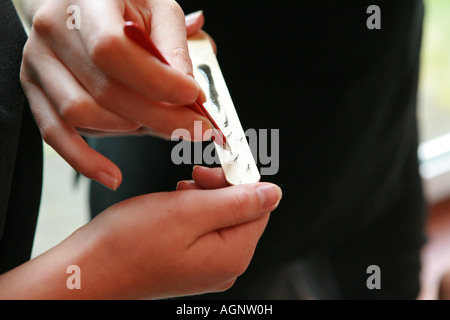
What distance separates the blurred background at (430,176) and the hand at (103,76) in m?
0.65

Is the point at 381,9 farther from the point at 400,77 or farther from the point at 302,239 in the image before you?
the point at 302,239

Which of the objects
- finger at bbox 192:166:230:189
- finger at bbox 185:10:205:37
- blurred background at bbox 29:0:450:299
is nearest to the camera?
finger at bbox 192:166:230:189

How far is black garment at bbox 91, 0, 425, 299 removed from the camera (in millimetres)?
566

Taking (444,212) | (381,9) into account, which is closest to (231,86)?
(381,9)

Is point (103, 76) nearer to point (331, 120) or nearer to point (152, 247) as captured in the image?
point (152, 247)

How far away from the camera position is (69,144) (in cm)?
39

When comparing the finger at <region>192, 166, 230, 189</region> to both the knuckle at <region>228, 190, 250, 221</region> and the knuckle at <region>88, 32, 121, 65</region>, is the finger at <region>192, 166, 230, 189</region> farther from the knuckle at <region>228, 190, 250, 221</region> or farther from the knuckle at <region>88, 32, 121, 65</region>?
the knuckle at <region>88, 32, 121, 65</region>

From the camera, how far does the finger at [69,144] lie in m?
0.39

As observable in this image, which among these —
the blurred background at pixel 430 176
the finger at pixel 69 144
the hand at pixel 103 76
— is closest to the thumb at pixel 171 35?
the hand at pixel 103 76

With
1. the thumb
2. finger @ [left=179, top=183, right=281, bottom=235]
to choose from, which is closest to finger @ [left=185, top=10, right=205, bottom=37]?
the thumb

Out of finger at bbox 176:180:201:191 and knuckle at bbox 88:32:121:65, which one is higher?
knuckle at bbox 88:32:121:65

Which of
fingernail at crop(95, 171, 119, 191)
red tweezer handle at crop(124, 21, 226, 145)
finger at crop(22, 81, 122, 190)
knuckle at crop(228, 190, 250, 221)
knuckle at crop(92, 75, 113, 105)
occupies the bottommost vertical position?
knuckle at crop(228, 190, 250, 221)

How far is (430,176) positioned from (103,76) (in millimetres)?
1072
